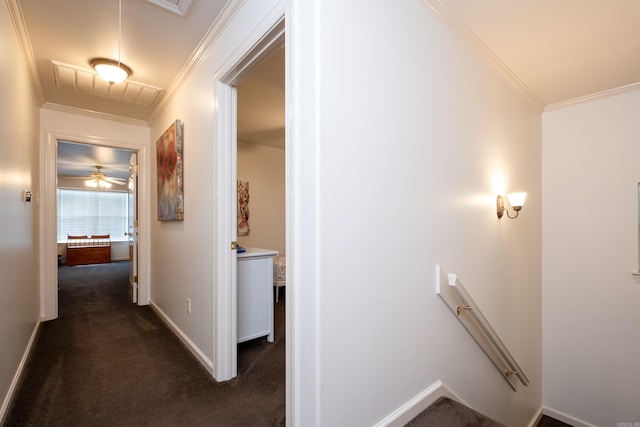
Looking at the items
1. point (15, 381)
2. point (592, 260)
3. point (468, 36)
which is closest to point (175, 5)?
point (468, 36)

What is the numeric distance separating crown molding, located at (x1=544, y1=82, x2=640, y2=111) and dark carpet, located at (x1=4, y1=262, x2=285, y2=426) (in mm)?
3646

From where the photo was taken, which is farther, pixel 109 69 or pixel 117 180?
pixel 117 180

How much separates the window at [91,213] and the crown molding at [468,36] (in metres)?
9.67

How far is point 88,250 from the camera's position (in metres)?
7.57

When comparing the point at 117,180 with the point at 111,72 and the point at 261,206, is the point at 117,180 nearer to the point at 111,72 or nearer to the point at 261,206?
the point at 261,206

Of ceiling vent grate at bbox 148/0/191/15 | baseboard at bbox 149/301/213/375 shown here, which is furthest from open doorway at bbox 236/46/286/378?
ceiling vent grate at bbox 148/0/191/15

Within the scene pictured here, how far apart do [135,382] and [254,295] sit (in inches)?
39.8

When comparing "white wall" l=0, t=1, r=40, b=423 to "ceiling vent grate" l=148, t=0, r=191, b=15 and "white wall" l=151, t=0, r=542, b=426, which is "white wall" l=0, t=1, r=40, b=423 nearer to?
"ceiling vent grate" l=148, t=0, r=191, b=15

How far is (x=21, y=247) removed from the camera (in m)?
2.22

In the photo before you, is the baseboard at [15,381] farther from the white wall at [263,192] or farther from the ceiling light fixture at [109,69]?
the white wall at [263,192]

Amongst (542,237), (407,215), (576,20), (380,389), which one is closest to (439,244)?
(407,215)

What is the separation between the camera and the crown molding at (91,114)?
131 inches

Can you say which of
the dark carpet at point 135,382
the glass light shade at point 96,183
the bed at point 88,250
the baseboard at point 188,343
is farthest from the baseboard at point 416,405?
the bed at point 88,250

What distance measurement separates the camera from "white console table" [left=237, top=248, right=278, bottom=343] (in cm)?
251
